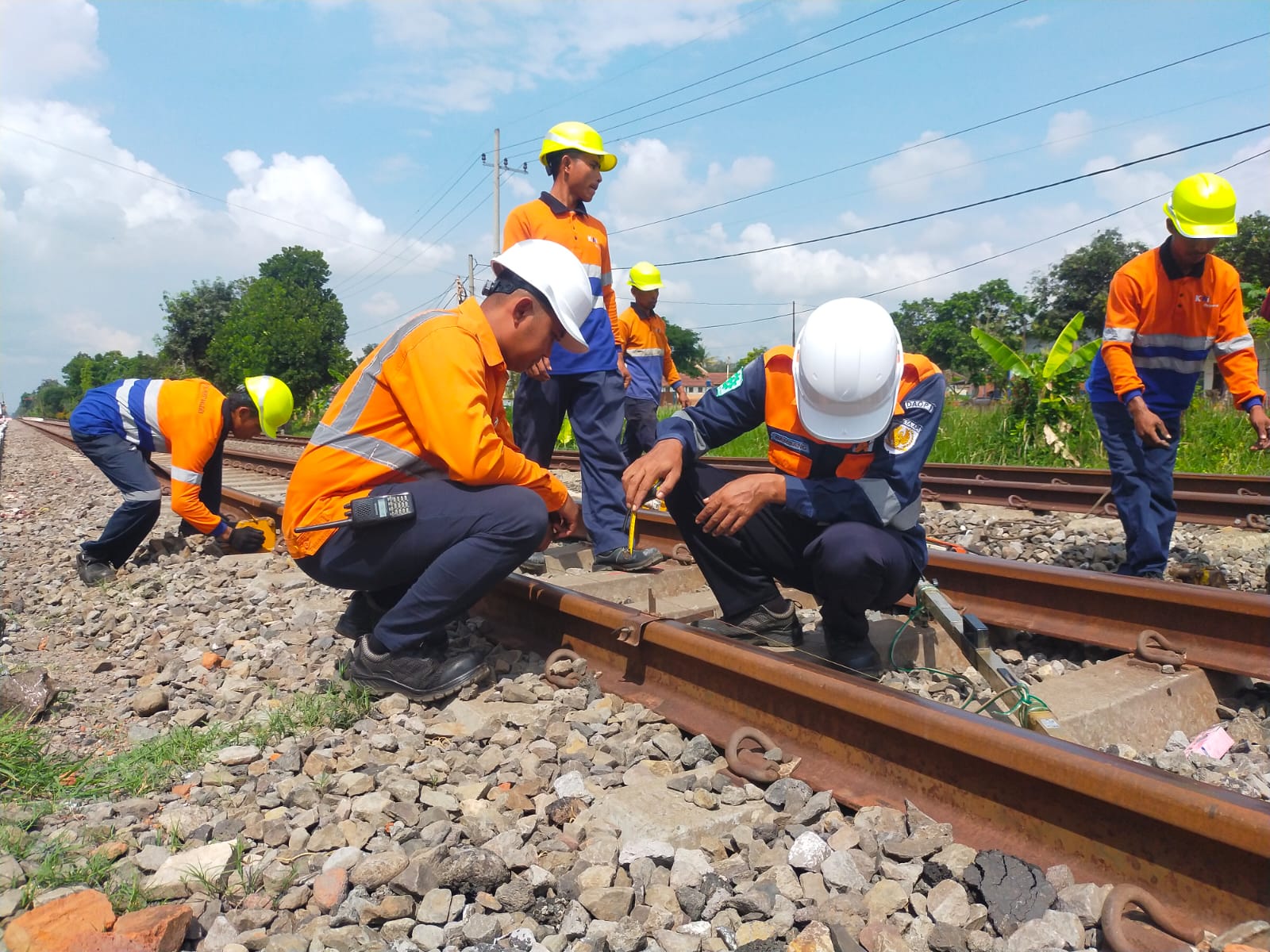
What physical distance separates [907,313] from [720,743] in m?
110

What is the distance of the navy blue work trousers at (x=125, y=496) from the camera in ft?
19.0

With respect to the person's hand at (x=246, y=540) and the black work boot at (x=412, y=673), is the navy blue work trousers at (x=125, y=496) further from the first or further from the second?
the black work boot at (x=412, y=673)

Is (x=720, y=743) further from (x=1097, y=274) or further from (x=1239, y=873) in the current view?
(x=1097, y=274)

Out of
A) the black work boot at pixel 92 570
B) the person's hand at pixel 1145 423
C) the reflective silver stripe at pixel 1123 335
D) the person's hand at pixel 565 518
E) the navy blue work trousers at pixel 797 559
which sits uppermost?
the reflective silver stripe at pixel 1123 335

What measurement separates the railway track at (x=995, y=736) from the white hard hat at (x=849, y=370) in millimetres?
809

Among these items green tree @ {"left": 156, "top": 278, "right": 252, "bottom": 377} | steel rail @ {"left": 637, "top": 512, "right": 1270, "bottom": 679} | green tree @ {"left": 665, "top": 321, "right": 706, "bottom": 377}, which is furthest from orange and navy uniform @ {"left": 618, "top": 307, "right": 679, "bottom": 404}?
green tree @ {"left": 665, "top": 321, "right": 706, "bottom": 377}

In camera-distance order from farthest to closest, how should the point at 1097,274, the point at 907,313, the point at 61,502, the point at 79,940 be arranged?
1. the point at 907,313
2. the point at 1097,274
3. the point at 61,502
4. the point at 79,940

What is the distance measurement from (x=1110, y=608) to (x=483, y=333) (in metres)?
2.56

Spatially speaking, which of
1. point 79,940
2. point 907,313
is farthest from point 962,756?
point 907,313

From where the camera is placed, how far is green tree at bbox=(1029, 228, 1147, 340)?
51062 mm

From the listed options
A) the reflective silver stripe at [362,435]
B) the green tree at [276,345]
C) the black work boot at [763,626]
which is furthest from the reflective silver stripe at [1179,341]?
the green tree at [276,345]

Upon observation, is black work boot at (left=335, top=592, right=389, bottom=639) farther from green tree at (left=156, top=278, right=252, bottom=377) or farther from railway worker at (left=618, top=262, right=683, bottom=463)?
green tree at (left=156, top=278, right=252, bottom=377)

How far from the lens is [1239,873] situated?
1746 mm

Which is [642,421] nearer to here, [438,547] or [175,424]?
[175,424]
